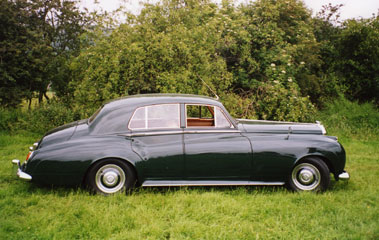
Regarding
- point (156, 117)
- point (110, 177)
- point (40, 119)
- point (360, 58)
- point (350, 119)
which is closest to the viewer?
point (110, 177)

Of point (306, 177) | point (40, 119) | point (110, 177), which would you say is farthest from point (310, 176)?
point (40, 119)

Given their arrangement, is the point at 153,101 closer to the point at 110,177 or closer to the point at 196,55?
the point at 110,177

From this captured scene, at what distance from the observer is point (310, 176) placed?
520 cm

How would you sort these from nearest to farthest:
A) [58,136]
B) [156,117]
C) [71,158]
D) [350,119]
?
[71,158] < [58,136] < [156,117] < [350,119]

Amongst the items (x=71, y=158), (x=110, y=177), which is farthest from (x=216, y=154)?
(x=71, y=158)

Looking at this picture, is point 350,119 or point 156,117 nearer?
point 156,117

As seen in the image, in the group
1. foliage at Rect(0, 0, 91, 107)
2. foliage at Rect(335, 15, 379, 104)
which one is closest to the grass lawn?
foliage at Rect(0, 0, 91, 107)

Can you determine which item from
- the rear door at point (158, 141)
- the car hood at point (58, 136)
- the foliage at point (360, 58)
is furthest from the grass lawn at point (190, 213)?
the foliage at point (360, 58)

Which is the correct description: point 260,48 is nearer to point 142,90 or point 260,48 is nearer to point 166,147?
point 142,90

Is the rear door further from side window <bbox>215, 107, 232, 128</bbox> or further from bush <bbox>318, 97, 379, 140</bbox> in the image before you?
bush <bbox>318, 97, 379, 140</bbox>

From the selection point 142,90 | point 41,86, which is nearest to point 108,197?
point 142,90

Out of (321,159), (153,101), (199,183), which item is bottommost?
(199,183)

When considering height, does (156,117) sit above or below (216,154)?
above

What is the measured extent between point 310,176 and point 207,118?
195 cm
